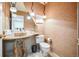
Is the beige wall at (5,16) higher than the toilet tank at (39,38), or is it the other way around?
the beige wall at (5,16)

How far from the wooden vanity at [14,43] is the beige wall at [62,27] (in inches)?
9.9

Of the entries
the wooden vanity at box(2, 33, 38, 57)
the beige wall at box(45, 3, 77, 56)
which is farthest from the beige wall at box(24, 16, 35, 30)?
the beige wall at box(45, 3, 77, 56)

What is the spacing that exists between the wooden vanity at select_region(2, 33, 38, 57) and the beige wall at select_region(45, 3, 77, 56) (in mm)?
252

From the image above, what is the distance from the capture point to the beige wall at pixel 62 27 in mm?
1762

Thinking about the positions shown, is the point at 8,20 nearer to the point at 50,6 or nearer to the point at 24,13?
the point at 24,13

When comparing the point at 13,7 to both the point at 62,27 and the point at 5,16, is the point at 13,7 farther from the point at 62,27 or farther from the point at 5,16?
the point at 62,27

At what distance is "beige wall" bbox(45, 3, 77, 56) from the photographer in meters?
1.76

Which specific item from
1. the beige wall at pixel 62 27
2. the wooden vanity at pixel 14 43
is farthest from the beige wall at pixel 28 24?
the beige wall at pixel 62 27

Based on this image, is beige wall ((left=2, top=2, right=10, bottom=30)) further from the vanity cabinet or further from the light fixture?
the vanity cabinet

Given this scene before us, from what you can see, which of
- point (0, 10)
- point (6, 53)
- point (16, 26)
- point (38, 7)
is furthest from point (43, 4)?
point (6, 53)

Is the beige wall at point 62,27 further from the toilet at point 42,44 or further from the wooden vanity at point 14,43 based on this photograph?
the wooden vanity at point 14,43

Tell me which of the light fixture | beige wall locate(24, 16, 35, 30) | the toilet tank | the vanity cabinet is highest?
the light fixture

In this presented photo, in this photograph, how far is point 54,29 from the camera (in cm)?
182

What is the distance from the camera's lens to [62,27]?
1791 mm
